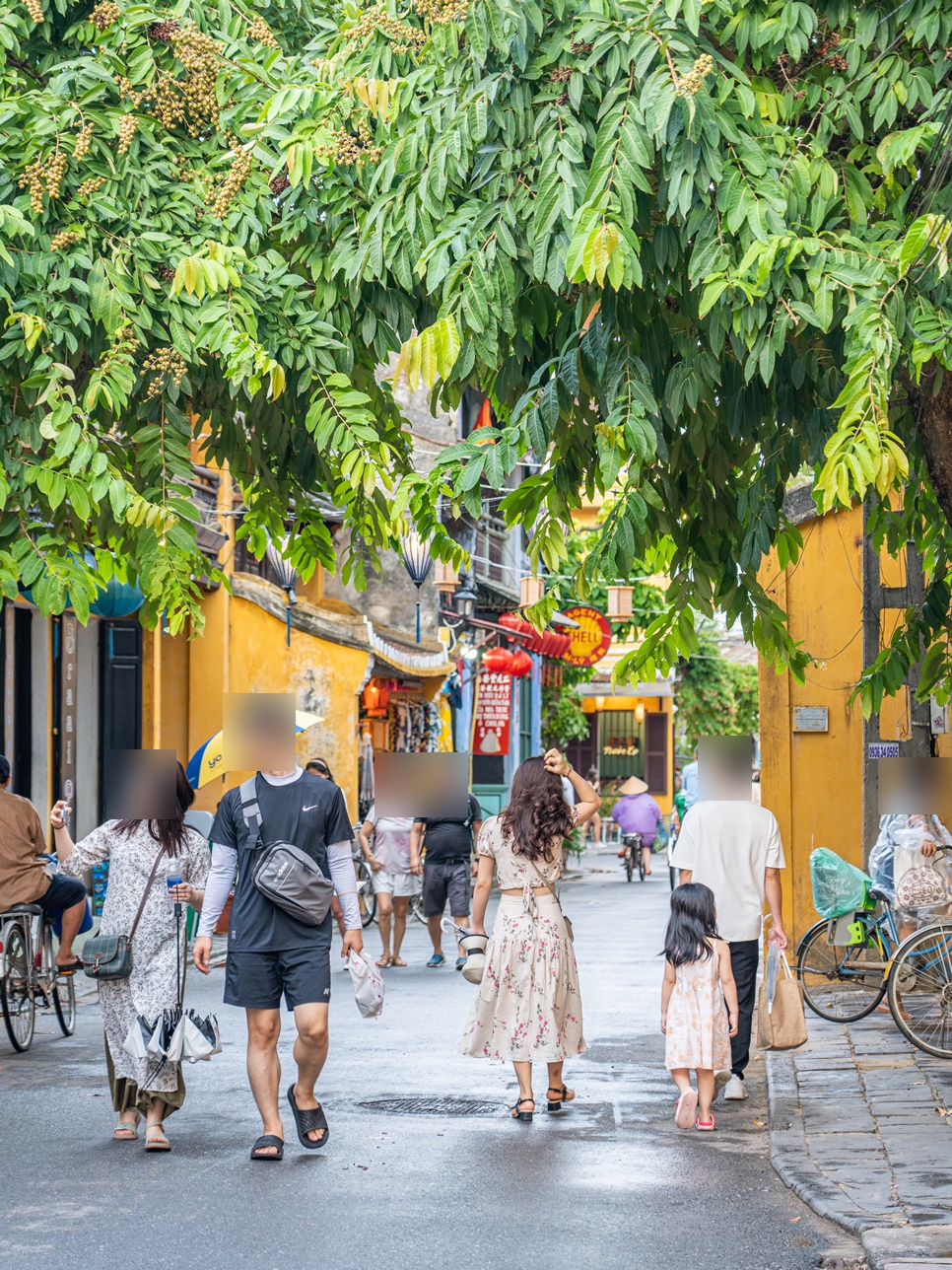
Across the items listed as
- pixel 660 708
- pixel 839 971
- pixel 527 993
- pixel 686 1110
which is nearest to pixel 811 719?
pixel 839 971

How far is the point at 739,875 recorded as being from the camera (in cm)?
861

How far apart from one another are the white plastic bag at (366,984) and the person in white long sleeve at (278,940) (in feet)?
0.26

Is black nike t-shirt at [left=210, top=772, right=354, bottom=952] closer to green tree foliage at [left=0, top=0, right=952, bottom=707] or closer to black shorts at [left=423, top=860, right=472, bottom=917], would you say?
green tree foliage at [left=0, top=0, right=952, bottom=707]

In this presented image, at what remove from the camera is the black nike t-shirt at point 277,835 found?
7121mm

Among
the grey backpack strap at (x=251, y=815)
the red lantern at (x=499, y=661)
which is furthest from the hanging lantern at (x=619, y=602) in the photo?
the grey backpack strap at (x=251, y=815)

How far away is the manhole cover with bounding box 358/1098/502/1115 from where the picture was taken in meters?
8.16

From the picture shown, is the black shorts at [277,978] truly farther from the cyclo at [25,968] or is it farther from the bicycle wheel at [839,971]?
the bicycle wheel at [839,971]

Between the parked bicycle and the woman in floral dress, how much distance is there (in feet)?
7.77

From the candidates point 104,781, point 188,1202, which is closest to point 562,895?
point 104,781

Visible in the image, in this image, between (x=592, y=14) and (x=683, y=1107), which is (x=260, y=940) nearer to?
(x=683, y=1107)

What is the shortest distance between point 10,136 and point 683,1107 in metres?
5.57

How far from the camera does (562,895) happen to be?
24.8 m

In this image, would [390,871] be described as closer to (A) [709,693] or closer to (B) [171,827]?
(B) [171,827]

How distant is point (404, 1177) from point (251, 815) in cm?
170
